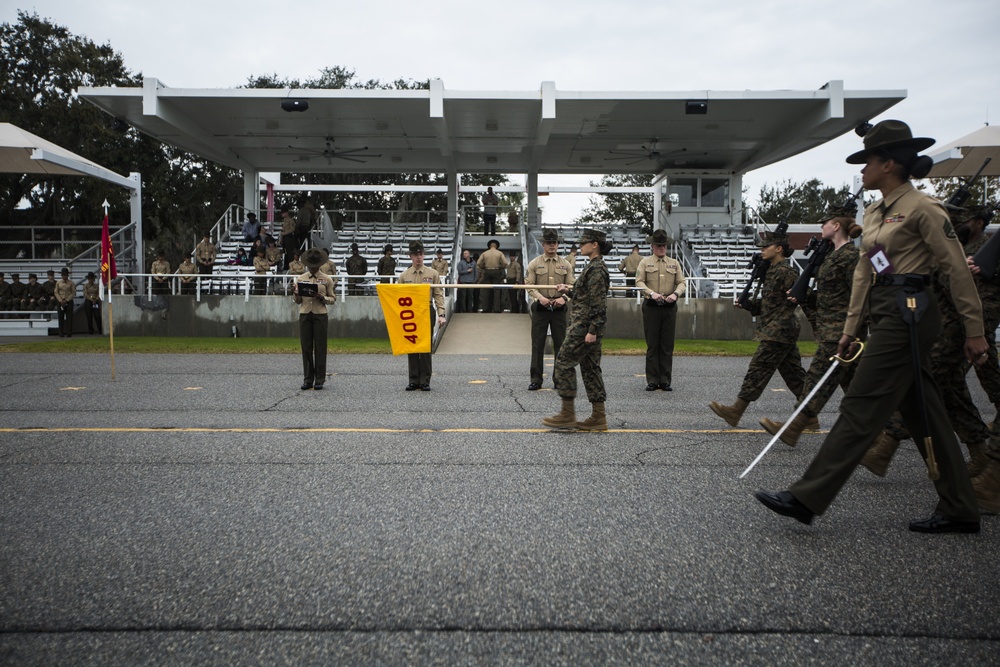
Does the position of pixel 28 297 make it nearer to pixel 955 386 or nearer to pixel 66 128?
pixel 66 128

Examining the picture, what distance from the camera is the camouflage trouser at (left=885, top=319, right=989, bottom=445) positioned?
546 centimetres

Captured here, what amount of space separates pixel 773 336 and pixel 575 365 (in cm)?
193

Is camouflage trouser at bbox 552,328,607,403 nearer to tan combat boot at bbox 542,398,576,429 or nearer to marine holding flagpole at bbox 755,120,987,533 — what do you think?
tan combat boot at bbox 542,398,576,429

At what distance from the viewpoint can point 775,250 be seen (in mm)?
8180

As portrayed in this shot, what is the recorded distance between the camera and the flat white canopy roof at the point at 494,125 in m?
25.0

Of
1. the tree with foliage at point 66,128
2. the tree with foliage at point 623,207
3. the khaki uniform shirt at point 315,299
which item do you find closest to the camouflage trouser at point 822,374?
the khaki uniform shirt at point 315,299

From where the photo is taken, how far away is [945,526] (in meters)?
4.43

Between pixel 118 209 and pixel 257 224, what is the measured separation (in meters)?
16.8

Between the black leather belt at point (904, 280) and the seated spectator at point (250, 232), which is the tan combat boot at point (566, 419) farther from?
the seated spectator at point (250, 232)

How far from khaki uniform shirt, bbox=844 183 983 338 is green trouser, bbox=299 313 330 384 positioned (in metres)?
8.06

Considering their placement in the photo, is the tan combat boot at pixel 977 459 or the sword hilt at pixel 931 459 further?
the tan combat boot at pixel 977 459

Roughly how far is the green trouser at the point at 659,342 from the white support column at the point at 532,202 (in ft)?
68.2

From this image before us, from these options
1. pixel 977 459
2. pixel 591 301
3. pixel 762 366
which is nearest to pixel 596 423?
pixel 591 301

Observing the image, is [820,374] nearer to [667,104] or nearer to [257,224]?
[667,104]
